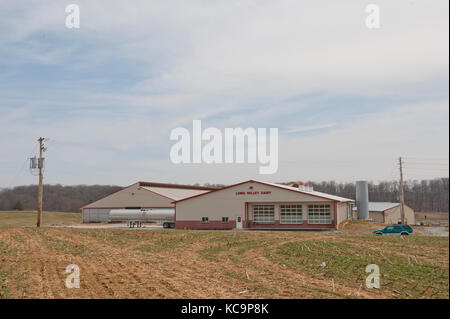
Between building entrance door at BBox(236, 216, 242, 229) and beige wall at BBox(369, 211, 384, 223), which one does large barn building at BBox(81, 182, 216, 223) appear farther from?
beige wall at BBox(369, 211, 384, 223)

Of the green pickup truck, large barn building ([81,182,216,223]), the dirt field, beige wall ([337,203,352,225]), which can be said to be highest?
large barn building ([81,182,216,223])

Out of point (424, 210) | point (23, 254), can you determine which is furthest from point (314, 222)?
point (424, 210)

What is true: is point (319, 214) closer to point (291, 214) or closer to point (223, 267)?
point (291, 214)

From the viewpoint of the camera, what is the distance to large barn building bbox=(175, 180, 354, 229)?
5050cm

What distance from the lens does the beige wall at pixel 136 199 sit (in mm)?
62875

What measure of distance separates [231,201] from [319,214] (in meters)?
11.8

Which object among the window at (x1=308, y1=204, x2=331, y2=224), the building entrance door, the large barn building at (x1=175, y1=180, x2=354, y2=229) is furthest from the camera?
the building entrance door

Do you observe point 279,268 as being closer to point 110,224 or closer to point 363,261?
point 363,261

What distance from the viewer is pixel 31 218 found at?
60375 mm

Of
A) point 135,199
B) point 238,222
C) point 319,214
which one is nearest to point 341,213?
point 319,214

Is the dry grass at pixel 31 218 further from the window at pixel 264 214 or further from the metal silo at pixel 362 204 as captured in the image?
the metal silo at pixel 362 204

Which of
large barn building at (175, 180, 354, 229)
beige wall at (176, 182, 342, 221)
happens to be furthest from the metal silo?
beige wall at (176, 182, 342, 221)

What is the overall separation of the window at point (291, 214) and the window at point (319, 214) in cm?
127

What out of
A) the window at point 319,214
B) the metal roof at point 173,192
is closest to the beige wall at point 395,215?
the window at point 319,214
